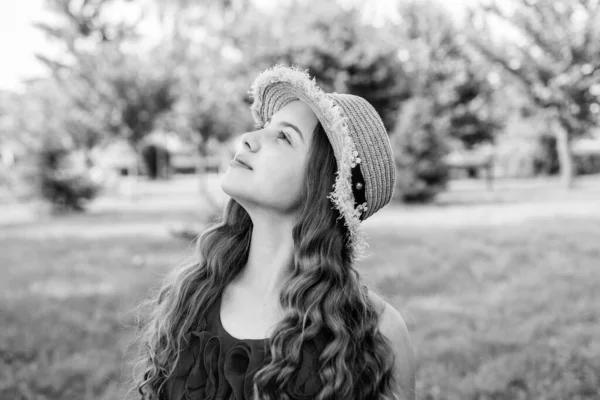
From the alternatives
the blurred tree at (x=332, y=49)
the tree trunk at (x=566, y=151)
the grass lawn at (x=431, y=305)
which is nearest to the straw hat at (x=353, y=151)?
the grass lawn at (x=431, y=305)

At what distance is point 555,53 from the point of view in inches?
701

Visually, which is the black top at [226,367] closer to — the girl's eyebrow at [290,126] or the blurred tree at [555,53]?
the girl's eyebrow at [290,126]

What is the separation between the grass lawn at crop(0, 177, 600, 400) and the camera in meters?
3.82

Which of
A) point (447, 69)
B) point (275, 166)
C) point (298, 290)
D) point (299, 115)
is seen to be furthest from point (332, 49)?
point (298, 290)

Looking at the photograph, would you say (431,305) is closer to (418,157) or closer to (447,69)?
(418,157)

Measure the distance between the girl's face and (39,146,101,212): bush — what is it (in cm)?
1509

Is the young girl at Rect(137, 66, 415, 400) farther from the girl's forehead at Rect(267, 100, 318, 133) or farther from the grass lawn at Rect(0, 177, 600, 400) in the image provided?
the grass lawn at Rect(0, 177, 600, 400)

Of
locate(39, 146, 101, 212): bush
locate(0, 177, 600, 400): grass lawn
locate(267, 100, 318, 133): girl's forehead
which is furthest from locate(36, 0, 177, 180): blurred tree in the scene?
locate(267, 100, 318, 133): girl's forehead

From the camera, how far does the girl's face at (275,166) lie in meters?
1.66

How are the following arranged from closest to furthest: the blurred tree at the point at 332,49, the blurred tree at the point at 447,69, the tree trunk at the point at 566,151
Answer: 1. the blurred tree at the point at 332,49
2. the tree trunk at the point at 566,151
3. the blurred tree at the point at 447,69

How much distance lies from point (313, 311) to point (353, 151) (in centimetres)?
50

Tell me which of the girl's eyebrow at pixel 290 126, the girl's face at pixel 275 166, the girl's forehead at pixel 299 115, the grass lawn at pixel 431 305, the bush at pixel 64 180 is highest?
the girl's forehead at pixel 299 115

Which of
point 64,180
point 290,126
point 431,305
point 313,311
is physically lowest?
point 431,305

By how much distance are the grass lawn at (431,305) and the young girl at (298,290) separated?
48 centimetres
